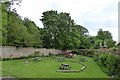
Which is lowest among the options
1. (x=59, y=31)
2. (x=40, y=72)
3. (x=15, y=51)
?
(x=40, y=72)

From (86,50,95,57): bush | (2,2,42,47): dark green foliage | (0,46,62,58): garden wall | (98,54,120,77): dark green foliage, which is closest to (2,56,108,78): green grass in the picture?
(98,54,120,77): dark green foliage

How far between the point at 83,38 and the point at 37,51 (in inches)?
990

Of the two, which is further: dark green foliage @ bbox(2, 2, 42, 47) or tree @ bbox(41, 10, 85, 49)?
Result: tree @ bbox(41, 10, 85, 49)

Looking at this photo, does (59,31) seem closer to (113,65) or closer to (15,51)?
(15,51)

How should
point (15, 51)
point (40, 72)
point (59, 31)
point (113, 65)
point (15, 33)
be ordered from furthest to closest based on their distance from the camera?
point (59, 31), point (15, 51), point (15, 33), point (40, 72), point (113, 65)

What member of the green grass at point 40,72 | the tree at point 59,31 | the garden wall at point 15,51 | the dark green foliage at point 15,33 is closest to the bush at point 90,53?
the tree at point 59,31

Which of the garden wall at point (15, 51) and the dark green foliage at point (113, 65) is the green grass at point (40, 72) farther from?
the garden wall at point (15, 51)

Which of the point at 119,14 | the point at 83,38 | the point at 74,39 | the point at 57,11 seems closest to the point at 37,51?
the point at 74,39

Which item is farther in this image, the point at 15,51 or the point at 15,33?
the point at 15,51

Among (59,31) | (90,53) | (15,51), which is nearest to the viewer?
(15,51)

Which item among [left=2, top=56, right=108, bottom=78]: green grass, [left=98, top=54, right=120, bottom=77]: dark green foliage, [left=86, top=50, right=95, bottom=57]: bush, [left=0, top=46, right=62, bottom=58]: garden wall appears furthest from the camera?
[left=86, top=50, right=95, bottom=57]: bush

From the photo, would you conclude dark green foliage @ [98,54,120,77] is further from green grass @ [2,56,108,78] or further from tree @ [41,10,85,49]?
tree @ [41,10,85,49]

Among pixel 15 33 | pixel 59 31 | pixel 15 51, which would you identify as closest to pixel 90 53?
pixel 59 31

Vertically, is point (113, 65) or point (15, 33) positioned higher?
point (15, 33)
